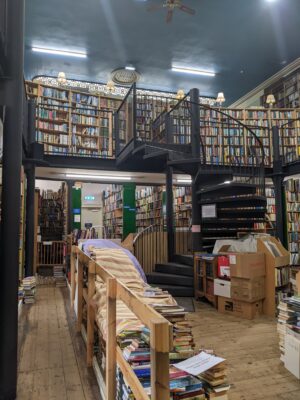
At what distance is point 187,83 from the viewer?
10.5 metres

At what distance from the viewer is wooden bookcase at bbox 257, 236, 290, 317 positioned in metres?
4.36

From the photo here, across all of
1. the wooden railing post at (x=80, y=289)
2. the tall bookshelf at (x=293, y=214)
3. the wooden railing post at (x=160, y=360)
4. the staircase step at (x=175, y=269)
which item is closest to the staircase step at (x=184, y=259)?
the staircase step at (x=175, y=269)

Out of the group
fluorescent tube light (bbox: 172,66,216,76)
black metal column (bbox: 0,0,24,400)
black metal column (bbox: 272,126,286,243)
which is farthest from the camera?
fluorescent tube light (bbox: 172,66,216,76)

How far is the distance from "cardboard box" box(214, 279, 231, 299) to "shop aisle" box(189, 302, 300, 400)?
0.91 ft

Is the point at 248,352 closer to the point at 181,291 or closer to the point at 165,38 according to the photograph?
the point at 181,291

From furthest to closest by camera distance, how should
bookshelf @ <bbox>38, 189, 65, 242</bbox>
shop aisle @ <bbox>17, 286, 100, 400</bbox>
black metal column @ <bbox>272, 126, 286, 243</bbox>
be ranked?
bookshelf @ <bbox>38, 189, 65, 242</bbox> < black metal column @ <bbox>272, 126, 286, 243</bbox> < shop aisle @ <bbox>17, 286, 100, 400</bbox>

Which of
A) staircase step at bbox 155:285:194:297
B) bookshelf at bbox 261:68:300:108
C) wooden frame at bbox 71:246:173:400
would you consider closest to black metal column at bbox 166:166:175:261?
staircase step at bbox 155:285:194:297

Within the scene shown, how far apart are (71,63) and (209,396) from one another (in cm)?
950

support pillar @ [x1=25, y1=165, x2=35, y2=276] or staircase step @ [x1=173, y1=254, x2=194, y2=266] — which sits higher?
support pillar @ [x1=25, y1=165, x2=35, y2=276]

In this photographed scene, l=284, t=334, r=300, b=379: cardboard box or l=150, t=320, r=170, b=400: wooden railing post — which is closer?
l=150, t=320, r=170, b=400: wooden railing post

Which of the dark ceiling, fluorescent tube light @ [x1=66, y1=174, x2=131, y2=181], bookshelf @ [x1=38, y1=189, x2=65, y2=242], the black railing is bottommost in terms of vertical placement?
bookshelf @ [x1=38, y1=189, x2=65, y2=242]

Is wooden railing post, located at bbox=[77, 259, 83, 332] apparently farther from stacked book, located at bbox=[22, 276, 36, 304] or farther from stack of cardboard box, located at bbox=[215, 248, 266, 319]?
stack of cardboard box, located at bbox=[215, 248, 266, 319]

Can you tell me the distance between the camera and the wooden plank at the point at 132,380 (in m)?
1.23

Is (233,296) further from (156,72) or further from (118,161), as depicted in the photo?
(156,72)
